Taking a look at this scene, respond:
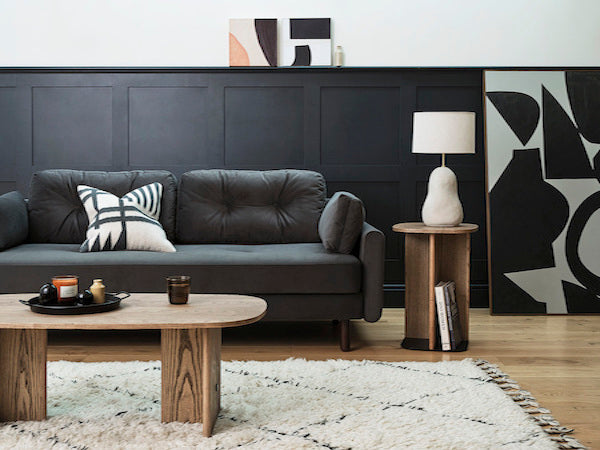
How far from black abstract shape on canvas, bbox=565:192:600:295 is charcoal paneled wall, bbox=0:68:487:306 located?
0.57 m

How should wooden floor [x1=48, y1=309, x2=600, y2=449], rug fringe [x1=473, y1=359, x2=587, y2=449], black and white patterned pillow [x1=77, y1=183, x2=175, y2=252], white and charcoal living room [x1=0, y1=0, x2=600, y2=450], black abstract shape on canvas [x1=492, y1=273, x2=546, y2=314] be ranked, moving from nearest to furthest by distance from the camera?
rug fringe [x1=473, y1=359, x2=587, y2=449] < wooden floor [x1=48, y1=309, x2=600, y2=449] < white and charcoal living room [x1=0, y1=0, x2=600, y2=450] < black and white patterned pillow [x1=77, y1=183, x2=175, y2=252] < black abstract shape on canvas [x1=492, y1=273, x2=546, y2=314]

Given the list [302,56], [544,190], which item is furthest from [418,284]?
[302,56]

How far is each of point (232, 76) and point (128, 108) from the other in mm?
734

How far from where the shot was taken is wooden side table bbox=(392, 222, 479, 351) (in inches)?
148

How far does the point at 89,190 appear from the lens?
4.21m

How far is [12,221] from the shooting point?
4062mm

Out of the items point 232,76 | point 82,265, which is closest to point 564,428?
point 82,265

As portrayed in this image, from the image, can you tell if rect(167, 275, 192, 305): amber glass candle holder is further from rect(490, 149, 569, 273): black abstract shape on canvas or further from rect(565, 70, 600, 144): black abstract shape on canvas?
rect(565, 70, 600, 144): black abstract shape on canvas

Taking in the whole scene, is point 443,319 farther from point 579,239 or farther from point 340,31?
point 340,31

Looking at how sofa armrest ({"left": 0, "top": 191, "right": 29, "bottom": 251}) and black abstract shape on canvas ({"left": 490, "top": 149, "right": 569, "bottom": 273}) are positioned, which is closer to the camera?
sofa armrest ({"left": 0, "top": 191, "right": 29, "bottom": 251})

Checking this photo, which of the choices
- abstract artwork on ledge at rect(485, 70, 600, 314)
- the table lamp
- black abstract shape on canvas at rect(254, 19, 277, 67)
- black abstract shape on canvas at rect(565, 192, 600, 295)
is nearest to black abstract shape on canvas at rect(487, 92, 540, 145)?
abstract artwork on ledge at rect(485, 70, 600, 314)

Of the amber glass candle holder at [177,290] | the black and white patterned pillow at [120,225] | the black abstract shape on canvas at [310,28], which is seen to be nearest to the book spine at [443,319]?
the black and white patterned pillow at [120,225]

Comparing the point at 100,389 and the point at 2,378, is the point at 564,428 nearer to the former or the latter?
the point at 100,389

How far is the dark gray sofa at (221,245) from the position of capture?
3680mm
